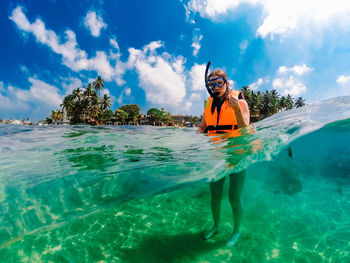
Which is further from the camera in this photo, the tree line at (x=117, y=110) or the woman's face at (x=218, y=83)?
the tree line at (x=117, y=110)

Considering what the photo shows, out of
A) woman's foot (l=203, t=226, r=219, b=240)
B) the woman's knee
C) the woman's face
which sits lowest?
woman's foot (l=203, t=226, r=219, b=240)

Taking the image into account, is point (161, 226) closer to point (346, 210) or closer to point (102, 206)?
point (102, 206)

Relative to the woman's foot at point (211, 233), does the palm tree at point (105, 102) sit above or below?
above

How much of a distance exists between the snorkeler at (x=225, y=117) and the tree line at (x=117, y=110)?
5318cm

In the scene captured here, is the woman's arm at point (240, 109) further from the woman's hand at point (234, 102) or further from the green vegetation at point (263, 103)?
the green vegetation at point (263, 103)

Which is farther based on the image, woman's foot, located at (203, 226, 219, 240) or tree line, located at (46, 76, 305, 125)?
tree line, located at (46, 76, 305, 125)

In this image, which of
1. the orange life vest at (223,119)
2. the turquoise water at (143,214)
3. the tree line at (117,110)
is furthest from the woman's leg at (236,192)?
the tree line at (117,110)

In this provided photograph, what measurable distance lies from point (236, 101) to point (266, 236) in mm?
3787

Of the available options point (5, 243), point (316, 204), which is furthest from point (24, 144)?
A: point (316, 204)

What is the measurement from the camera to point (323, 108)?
5.04m

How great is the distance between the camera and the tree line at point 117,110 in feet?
169

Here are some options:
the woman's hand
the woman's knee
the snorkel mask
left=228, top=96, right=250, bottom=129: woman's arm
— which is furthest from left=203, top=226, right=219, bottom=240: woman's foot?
the snorkel mask

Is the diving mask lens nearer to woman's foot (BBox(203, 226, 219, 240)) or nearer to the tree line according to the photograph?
woman's foot (BBox(203, 226, 219, 240))

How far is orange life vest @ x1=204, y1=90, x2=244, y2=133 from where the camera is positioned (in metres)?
3.25
